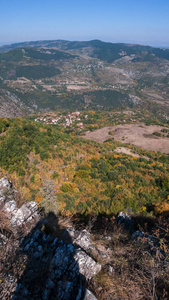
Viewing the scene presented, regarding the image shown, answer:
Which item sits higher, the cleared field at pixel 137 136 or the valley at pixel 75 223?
the valley at pixel 75 223

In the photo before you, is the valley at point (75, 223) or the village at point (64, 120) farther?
the village at point (64, 120)

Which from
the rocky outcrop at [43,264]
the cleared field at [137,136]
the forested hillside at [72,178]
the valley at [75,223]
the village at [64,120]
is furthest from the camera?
the village at [64,120]

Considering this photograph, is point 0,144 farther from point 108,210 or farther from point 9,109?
point 9,109

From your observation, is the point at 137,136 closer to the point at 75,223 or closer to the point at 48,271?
the point at 75,223

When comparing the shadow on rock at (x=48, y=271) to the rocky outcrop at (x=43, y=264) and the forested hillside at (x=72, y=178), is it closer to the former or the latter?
the rocky outcrop at (x=43, y=264)

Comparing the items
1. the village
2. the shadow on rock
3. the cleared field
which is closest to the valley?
the shadow on rock

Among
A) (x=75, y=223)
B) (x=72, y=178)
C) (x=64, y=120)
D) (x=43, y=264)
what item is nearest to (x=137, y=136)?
(x=64, y=120)

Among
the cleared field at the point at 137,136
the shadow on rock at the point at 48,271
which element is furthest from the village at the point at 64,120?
the shadow on rock at the point at 48,271

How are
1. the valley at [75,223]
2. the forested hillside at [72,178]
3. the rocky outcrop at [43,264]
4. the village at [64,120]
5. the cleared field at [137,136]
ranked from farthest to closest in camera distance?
the village at [64,120] < the cleared field at [137,136] < the forested hillside at [72,178] < the valley at [75,223] < the rocky outcrop at [43,264]
